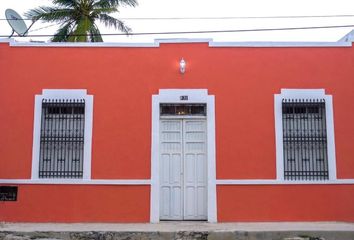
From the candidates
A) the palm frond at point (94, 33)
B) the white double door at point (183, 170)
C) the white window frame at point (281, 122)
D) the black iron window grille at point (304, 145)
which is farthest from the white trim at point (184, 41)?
the palm frond at point (94, 33)

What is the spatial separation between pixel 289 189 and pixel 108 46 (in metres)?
4.94

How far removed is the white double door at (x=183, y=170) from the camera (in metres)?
9.53

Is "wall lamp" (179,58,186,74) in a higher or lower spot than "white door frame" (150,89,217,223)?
higher

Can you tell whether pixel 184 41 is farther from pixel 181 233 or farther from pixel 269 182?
pixel 181 233

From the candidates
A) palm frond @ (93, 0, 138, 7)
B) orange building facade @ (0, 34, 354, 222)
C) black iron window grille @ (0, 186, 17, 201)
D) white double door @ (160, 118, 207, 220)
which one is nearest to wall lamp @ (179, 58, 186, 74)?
orange building facade @ (0, 34, 354, 222)

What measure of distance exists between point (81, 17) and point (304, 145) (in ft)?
A: 36.2

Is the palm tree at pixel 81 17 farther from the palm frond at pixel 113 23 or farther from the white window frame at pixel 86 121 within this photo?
the white window frame at pixel 86 121

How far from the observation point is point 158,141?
9539 millimetres

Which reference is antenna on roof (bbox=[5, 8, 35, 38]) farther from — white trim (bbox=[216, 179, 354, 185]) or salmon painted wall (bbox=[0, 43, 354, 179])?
white trim (bbox=[216, 179, 354, 185])

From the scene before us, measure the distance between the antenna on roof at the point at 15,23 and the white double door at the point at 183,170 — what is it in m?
4.03

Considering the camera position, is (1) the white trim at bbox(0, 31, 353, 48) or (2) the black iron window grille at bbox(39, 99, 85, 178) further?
(1) the white trim at bbox(0, 31, 353, 48)

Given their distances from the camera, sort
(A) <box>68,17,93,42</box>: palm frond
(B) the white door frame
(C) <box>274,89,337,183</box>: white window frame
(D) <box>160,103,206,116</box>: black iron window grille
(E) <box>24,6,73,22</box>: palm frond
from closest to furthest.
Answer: (B) the white door frame < (C) <box>274,89,337,183</box>: white window frame < (D) <box>160,103,206,116</box>: black iron window grille < (E) <box>24,6,73,22</box>: palm frond < (A) <box>68,17,93,42</box>: palm frond

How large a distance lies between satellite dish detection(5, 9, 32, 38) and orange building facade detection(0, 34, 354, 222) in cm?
79

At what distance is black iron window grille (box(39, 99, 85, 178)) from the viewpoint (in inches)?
375
